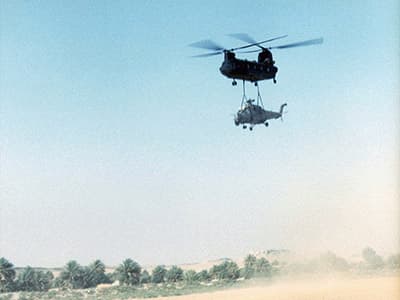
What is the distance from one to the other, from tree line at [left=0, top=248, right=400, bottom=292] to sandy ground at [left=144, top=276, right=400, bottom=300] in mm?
3417

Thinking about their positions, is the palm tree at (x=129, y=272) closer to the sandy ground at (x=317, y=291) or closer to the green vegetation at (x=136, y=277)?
the green vegetation at (x=136, y=277)

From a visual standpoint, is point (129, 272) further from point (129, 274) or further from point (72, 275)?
point (72, 275)

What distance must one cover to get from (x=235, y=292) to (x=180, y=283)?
7238 millimetres

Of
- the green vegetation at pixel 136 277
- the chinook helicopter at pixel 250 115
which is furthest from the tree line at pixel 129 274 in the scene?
the chinook helicopter at pixel 250 115

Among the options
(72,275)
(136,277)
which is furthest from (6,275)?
(136,277)

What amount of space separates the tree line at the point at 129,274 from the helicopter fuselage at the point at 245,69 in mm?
19809

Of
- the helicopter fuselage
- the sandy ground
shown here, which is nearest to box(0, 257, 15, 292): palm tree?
the sandy ground

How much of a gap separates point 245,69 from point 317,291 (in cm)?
1406

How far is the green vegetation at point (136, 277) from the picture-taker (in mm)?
30766

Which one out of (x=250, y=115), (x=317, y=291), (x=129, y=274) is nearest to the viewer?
(x=250, y=115)

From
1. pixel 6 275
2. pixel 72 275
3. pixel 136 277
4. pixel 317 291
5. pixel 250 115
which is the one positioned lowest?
pixel 317 291

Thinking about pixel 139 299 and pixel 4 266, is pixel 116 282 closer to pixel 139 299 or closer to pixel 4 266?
pixel 4 266

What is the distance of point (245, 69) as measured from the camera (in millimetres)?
14992

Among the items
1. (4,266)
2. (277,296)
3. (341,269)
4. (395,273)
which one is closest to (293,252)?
(341,269)
